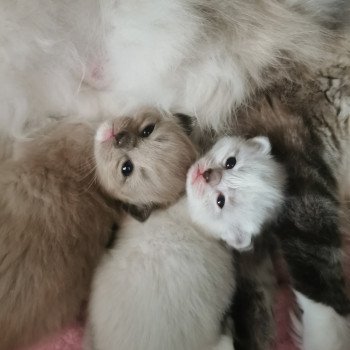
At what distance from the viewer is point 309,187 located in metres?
1.26

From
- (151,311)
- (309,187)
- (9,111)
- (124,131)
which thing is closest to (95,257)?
(151,311)

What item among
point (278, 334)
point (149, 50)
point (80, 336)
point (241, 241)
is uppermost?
point (149, 50)

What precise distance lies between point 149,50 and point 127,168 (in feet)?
1.00

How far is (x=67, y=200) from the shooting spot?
1.23 meters

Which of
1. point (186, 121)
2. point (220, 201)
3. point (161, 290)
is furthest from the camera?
point (186, 121)

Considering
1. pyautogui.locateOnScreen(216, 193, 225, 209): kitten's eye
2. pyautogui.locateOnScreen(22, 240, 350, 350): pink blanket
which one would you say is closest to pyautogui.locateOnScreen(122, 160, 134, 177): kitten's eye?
pyautogui.locateOnScreen(216, 193, 225, 209): kitten's eye

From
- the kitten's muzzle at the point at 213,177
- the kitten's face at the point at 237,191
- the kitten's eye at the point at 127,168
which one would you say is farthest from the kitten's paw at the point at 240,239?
the kitten's eye at the point at 127,168

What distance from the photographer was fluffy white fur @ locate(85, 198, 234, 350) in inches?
44.3

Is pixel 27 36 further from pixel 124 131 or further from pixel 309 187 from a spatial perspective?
pixel 309 187

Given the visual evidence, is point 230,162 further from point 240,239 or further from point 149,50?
point 149,50

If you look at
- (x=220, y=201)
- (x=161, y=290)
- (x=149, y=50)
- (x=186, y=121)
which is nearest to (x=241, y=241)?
(x=220, y=201)

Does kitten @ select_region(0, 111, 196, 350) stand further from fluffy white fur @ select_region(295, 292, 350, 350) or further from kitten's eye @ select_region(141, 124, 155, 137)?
fluffy white fur @ select_region(295, 292, 350, 350)

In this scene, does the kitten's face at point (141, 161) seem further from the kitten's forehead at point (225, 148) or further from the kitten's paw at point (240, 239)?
the kitten's paw at point (240, 239)

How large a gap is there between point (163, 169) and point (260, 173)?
0.24 metres
